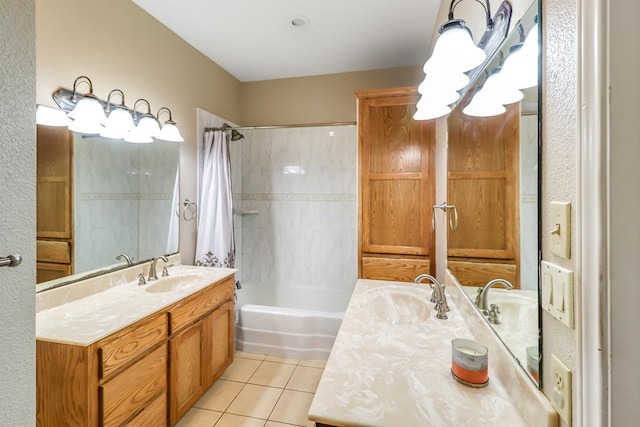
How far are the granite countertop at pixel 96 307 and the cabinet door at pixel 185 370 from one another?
26 cm

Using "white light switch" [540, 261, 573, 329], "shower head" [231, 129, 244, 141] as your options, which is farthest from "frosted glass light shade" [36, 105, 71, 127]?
"white light switch" [540, 261, 573, 329]

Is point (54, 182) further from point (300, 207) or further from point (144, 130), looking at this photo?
point (300, 207)

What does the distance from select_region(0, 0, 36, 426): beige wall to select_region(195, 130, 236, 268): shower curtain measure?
1.67 meters

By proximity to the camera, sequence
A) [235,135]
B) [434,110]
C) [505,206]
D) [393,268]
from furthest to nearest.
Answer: [235,135], [393,268], [434,110], [505,206]

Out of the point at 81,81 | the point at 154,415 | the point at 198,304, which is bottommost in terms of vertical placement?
the point at 154,415

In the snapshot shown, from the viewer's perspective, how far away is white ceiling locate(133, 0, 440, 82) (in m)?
2.02

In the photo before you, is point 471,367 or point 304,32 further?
point 304,32

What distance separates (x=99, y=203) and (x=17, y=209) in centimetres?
103

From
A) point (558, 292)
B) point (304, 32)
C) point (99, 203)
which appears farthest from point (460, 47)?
point (99, 203)

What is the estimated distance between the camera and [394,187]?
2293 millimetres

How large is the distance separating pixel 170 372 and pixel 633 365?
1862 millimetres

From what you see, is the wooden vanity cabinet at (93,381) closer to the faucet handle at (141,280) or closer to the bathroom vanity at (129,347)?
the bathroom vanity at (129,347)

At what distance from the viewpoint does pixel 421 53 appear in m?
2.68

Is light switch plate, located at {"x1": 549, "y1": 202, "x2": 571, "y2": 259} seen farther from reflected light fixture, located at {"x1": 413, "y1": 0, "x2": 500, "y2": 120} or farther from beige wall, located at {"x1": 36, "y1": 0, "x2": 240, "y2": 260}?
beige wall, located at {"x1": 36, "y1": 0, "x2": 240, "y2": 260}
